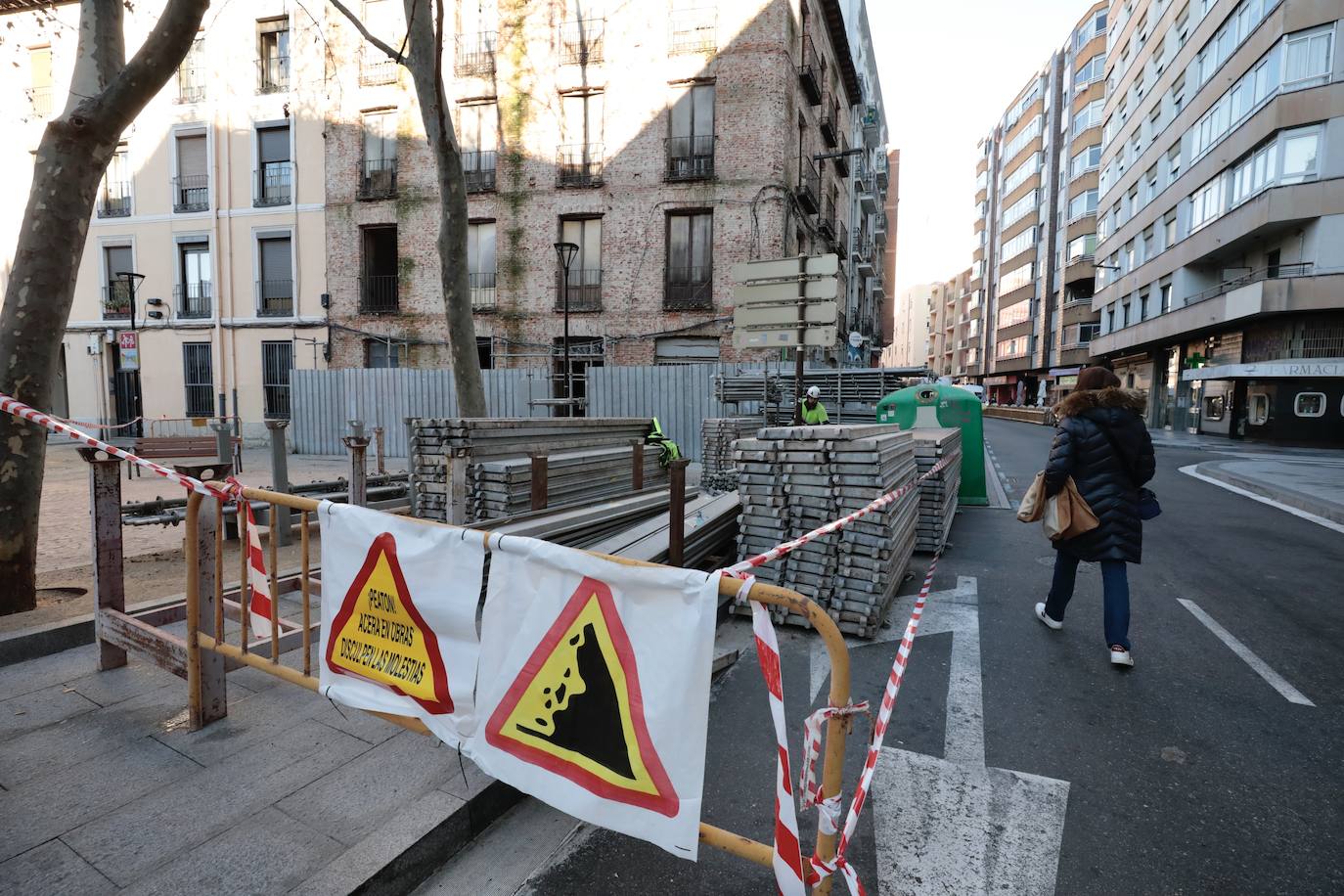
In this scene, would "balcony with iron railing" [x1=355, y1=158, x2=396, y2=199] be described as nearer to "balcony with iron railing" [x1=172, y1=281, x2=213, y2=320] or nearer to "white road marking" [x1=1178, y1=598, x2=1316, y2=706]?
"balcony with iron railing" [x1=172, y1=281, x2=213, y2=320]

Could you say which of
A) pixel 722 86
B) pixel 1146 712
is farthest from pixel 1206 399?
pixel 1146 712

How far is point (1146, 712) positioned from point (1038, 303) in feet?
202

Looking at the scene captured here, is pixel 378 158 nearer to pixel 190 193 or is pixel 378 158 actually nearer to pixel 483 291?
pixel 483 291

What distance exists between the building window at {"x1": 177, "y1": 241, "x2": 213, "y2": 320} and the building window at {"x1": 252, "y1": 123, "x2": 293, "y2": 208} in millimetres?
3159

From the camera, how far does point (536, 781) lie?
93.3 inches

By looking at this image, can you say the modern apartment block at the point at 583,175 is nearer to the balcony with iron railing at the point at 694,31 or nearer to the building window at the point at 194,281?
the balcony with iron railing at the point at 694,31

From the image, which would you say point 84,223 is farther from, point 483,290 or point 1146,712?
point 483,290

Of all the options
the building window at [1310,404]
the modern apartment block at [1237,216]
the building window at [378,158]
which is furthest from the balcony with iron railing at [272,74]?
the building window at [1310,404]

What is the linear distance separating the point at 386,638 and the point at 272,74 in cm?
2900

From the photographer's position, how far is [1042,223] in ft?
186

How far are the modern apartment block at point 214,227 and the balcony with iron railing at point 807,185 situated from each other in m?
17.2

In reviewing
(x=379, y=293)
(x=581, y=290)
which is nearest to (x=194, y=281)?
(x=379, y=293)

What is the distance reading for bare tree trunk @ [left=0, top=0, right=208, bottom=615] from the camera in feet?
15.3

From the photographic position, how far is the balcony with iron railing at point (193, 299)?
973 inches
